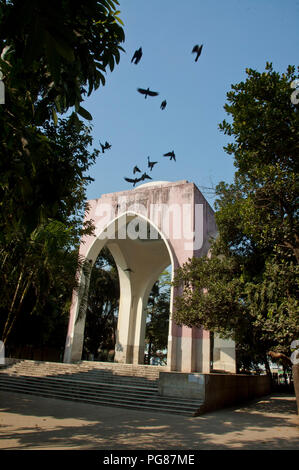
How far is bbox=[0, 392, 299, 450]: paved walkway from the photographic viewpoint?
14.4ft

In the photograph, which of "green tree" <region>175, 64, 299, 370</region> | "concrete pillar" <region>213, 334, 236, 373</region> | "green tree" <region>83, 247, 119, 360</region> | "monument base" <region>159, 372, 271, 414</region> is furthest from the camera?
"green tree" <region>83, 247, 119, 360</region>

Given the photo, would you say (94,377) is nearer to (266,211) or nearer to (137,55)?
(266,211)

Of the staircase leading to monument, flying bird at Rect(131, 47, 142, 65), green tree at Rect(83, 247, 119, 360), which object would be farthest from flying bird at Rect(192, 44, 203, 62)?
green tree at Rect(83, 247, 119, 360)

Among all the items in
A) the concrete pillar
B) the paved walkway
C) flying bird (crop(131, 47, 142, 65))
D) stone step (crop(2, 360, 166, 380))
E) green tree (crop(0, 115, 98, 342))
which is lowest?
the paved walkway

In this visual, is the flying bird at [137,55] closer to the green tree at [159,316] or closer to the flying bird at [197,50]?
the flying bird at [197,50]

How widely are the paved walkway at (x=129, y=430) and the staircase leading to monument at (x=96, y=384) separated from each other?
26.1 inches

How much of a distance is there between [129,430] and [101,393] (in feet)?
13.9

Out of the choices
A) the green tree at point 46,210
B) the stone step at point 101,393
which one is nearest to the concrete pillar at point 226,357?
the stone step at point 101,393

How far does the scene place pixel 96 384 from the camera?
32.9 feet

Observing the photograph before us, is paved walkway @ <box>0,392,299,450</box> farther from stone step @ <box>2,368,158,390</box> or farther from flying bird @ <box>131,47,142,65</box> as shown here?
flying bird @ <box>131,47,142,65</box>

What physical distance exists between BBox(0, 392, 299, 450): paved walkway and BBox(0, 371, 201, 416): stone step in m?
0.50

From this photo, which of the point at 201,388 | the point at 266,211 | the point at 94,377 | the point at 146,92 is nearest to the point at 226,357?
the point at 94,377

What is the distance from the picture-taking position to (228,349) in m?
14.6
